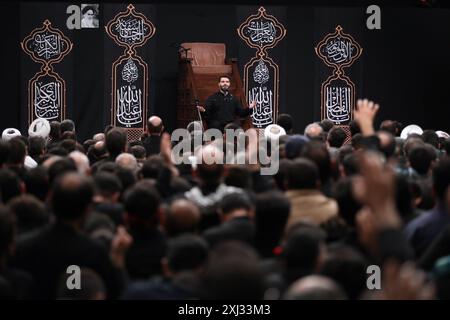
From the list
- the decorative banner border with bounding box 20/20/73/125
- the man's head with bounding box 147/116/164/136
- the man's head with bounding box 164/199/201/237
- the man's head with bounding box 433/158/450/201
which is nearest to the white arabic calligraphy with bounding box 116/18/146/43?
the decorative banner border with bounding box 20/20/73/125

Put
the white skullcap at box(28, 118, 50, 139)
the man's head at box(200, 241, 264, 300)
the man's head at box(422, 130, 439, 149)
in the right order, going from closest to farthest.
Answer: the man's head at box(200, 241, 264, 300)
the man's head at box(422, 130, 439, 149)
the white skullcap at box(28, 118, 50, 139)

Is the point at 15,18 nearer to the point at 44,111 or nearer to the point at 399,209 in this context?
the point at 44,111

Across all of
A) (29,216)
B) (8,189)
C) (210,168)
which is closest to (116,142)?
(8,189)

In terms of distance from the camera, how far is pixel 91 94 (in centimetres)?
1392

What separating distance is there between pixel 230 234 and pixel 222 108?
8.14 meters

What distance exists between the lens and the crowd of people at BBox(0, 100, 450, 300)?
3.11 metres

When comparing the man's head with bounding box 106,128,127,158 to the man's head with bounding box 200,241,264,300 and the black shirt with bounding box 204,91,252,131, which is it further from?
the black shirt with bounding box 204,91,252,131

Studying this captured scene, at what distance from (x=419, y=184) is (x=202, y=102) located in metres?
7.76

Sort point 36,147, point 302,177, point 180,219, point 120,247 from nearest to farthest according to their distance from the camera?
point 120,247 < point 180,219 < point 302,177 < point 36,147

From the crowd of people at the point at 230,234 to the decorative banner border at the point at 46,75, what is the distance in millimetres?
7870

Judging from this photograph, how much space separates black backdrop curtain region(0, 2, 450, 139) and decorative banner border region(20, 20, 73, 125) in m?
0.09

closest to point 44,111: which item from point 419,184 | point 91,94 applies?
point 91,94

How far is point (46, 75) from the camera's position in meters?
13.8

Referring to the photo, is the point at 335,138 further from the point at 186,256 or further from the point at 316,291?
the point at 316,291
